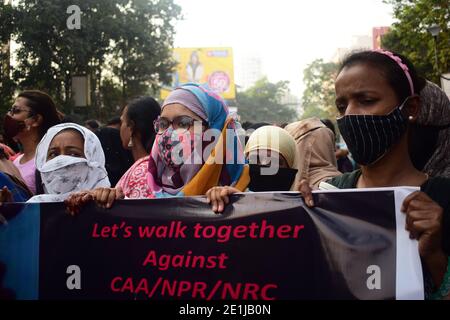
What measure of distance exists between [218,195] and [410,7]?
56.1ft

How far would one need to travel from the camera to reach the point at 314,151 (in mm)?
3691

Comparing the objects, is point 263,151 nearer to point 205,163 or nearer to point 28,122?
point 205,163

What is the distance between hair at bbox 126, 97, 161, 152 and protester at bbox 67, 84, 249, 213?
40.3 inches

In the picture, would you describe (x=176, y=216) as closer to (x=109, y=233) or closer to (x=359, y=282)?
(x=109, y=233)

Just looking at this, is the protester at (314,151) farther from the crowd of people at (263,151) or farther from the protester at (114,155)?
the protester at (114,155)

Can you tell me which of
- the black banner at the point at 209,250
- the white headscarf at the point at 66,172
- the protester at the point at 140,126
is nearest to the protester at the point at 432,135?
the black banner at the point at 209,250

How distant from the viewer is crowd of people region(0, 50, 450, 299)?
1.83 metres

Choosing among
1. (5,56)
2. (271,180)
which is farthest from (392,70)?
(5,56)

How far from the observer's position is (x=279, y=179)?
2.95m

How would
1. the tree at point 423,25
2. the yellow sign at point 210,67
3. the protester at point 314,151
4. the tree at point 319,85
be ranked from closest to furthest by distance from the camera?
the protester at point 314,151 → the tree at point 423,25 → the tree at point 319,85 → the yellow sign at point 210,67

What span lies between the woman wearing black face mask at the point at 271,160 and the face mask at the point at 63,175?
867mm

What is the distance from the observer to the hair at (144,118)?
12.2 feet

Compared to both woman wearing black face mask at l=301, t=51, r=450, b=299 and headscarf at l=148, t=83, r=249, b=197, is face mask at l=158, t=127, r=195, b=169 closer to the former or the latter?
headscarf at l=148, t=83, r=249, b=197

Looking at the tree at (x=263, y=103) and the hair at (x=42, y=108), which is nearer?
the hair at (x=42, y=108)
